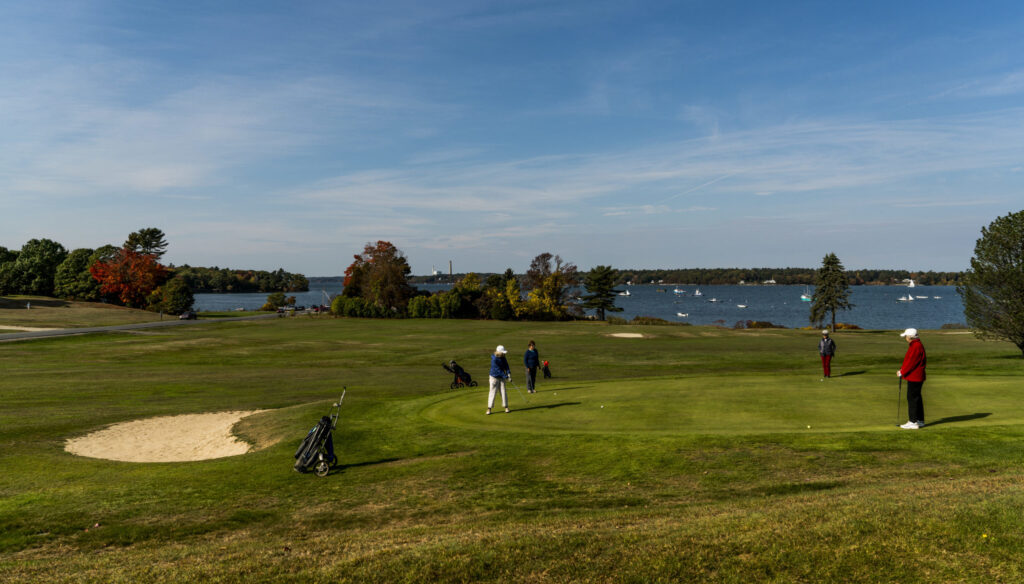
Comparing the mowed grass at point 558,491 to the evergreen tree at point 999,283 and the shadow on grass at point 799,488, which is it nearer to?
the shadow on grass at point 799,488

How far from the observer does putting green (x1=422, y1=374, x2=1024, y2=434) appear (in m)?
14.7

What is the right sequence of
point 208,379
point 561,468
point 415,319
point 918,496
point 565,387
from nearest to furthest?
point 918,496 → point 561,468 → point 565,387 → point 208,379 → point 415,319

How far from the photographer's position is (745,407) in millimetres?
16344

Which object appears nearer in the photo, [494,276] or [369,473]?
[369,473]

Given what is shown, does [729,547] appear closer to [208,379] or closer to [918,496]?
[918,496]

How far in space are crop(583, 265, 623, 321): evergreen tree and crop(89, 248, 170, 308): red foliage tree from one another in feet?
242

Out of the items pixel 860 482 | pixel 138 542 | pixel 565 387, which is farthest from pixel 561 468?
pixel 565 387

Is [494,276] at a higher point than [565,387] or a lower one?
higher

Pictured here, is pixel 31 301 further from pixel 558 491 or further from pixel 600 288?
pixel 558 491

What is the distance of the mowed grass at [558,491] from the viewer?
6.87 m

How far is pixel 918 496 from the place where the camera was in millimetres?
8680

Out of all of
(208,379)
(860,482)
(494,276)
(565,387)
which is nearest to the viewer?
(860,482)

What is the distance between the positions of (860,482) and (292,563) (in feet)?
30.1

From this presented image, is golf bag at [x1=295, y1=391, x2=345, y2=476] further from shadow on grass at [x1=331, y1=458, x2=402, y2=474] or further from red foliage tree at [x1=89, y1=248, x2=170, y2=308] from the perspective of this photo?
red foliage tree at [x1=89, y1=248, x2=170, y2=308]
